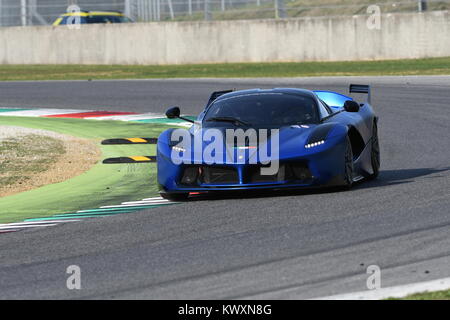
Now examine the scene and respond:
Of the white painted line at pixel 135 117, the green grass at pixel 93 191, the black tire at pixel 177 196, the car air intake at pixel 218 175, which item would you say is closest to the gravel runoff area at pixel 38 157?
the green grass at pixel 93 191

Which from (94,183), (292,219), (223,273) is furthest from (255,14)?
(223,273)

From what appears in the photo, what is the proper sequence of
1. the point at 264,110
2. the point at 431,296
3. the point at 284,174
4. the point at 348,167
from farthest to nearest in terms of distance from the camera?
the point at 264,110 → the point at 348,167 → the point at 284,174 → the point at 431,296

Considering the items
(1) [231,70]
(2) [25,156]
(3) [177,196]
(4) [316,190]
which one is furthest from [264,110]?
(1) [231,70]

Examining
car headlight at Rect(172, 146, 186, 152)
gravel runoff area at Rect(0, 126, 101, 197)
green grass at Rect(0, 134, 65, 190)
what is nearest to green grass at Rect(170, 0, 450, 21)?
gravel runoff area at Rect(0, 126, 101, 197)

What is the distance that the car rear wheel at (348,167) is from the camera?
9711 mm

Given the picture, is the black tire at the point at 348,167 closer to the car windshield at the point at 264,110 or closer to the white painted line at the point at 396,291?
the car windshield at the point at 264,110

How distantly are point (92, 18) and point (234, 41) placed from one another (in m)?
5.74

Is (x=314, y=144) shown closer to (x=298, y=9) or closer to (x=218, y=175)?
(x=218, y=175)

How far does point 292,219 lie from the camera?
836cm

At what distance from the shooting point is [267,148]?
952 centimetres

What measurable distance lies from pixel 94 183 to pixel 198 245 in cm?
440

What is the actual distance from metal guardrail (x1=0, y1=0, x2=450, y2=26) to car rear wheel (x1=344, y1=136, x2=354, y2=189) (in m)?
16.8

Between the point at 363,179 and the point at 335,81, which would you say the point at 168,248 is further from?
the point at 335,81
